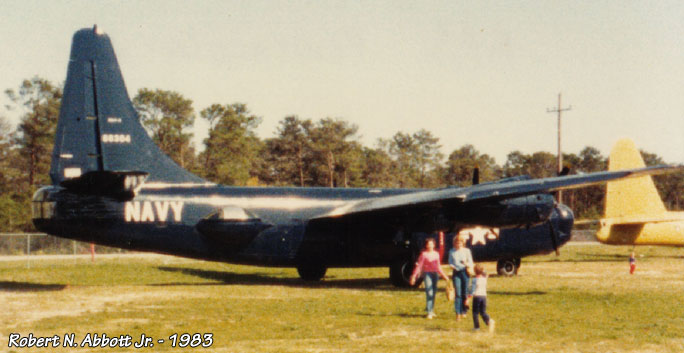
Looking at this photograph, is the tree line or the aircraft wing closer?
the aircraft wing

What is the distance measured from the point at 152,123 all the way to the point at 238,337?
76247mm

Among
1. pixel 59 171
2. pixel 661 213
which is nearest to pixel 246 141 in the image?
pixel 661 213

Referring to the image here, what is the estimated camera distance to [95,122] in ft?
65.8

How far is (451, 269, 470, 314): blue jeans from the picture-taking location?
15008mm

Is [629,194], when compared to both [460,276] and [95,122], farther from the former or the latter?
[95,122]

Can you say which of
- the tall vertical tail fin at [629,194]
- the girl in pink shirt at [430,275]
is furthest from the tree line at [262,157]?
the girl in pink shirt at [430,275]

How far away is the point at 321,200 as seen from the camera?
76.3 feet

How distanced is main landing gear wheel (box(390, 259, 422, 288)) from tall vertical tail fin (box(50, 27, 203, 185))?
935cm

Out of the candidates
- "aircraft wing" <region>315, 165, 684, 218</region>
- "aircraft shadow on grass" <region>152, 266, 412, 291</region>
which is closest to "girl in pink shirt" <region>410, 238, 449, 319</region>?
"aircraft wing" <region>315, 165, 684, 218</region>

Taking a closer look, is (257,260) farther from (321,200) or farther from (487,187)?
(487,187)

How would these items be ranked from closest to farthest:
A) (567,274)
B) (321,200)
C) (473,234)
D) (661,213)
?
(321,200), (473,234), (567,274), (661,213)

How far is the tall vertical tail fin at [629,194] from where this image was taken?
138ft

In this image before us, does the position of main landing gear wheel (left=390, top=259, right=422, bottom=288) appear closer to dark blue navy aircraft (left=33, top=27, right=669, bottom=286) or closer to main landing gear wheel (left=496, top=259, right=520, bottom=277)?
dark blue navy aircraft (left=33, top=27, right=669, bottom=286)

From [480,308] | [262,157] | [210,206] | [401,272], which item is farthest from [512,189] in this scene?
[262,157]
